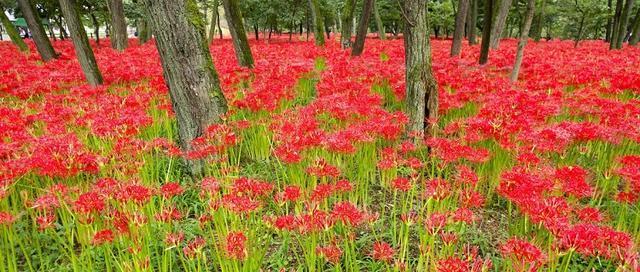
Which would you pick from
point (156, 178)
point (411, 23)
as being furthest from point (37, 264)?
point (411, 23)

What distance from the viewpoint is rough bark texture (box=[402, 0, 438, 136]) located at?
494cm

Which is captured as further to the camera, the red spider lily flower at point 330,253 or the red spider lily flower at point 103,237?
the red spider lily flower at point 103,237

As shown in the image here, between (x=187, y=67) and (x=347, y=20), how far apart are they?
11702 millimetres

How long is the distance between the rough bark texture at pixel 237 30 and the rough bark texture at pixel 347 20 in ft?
19.3

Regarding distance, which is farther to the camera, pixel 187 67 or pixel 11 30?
pixel 11 30

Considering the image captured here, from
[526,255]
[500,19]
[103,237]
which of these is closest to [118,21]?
[500,19]

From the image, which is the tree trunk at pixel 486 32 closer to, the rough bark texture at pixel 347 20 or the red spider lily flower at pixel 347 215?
the rough bark texture at pixel 347 20

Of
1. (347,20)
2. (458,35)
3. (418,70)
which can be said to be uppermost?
(347,20)

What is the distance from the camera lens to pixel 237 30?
397 inches

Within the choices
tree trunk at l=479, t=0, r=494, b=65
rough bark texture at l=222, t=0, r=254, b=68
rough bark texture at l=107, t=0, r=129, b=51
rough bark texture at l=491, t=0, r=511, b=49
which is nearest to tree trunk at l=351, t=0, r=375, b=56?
tree trunk at l=479, t=0, r=494, b=65

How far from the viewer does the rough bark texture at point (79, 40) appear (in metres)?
8.09

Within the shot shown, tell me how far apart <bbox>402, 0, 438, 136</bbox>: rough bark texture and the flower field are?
0.38 metres

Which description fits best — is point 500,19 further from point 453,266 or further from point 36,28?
point 36,28

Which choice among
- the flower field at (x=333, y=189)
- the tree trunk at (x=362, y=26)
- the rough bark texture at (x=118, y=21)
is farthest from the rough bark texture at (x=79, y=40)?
the rough bark texture at (x=118, y=21)
